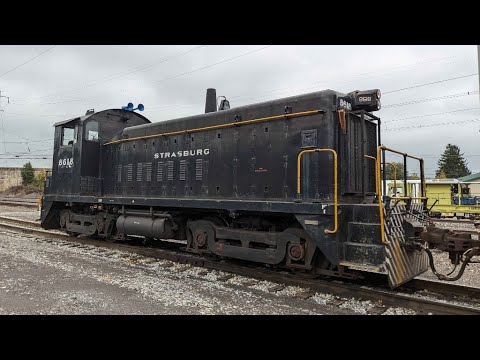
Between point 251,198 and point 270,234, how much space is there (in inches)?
36.6

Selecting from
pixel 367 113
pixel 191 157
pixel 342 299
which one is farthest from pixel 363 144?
pixel 191 157

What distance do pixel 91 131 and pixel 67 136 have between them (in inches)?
43.6

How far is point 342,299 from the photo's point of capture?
578 centimetres

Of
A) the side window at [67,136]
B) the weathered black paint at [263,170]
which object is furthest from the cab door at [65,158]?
the weathered black paint at [263,170]

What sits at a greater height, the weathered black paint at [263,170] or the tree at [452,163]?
the tree at [452,163]

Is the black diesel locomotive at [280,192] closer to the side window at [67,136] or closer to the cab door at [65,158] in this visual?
the cab door at [65,158]

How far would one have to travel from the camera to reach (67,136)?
11.9m

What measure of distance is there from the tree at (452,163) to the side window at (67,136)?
83298 mm

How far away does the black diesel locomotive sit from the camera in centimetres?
587

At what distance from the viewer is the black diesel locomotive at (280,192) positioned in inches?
231

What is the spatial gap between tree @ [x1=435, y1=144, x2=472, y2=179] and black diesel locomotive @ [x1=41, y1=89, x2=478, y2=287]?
8322cm

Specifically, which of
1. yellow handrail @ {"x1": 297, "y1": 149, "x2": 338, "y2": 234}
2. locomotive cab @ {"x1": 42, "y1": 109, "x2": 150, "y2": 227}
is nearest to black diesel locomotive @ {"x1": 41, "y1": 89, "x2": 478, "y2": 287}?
yellow handrail @ {"x1": 297, "y1": 149, "x2": 338, "y2": 234}

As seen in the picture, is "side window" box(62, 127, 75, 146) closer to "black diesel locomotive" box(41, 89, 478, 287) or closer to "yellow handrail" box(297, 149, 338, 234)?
"black diesel locomotive" box(41, 89, 478, 287)

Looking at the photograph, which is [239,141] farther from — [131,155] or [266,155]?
[131,155]
